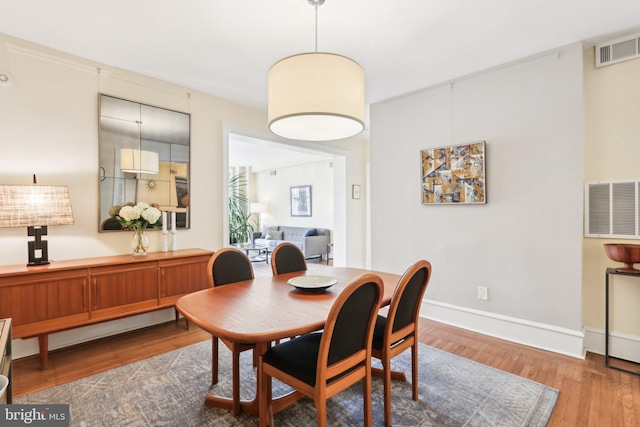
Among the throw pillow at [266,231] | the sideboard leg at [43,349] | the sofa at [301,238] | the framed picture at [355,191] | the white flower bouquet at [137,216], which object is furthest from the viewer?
the throw pillow at [266,231]

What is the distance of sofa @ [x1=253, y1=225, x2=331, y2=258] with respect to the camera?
24.3 feet

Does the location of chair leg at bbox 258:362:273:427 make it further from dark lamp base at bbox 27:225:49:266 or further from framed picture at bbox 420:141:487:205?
framed picture at bbox 420:141:487:205

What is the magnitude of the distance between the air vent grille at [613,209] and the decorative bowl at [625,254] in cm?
18

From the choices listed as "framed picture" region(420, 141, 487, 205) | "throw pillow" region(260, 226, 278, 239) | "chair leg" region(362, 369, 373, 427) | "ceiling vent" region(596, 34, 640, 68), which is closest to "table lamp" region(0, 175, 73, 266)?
"chair leg" region(362, 369, 373, 427)

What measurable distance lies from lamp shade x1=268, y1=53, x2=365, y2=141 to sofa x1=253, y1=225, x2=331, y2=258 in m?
5.55

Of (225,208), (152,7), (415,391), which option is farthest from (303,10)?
(415,391)

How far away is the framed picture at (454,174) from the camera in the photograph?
3.17 meters


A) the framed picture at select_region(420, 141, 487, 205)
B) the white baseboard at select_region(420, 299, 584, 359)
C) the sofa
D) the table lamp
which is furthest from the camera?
the sofa

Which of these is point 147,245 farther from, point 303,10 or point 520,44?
point 520,44

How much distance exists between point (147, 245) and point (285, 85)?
2211 mm

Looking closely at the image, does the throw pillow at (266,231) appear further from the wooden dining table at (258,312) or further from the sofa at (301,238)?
the wooden dining table at (258,312)

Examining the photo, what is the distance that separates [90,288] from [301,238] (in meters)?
5.23

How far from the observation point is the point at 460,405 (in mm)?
1976

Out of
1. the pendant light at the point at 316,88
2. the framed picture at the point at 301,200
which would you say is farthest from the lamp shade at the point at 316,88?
the framed picture at the point at 301,200
